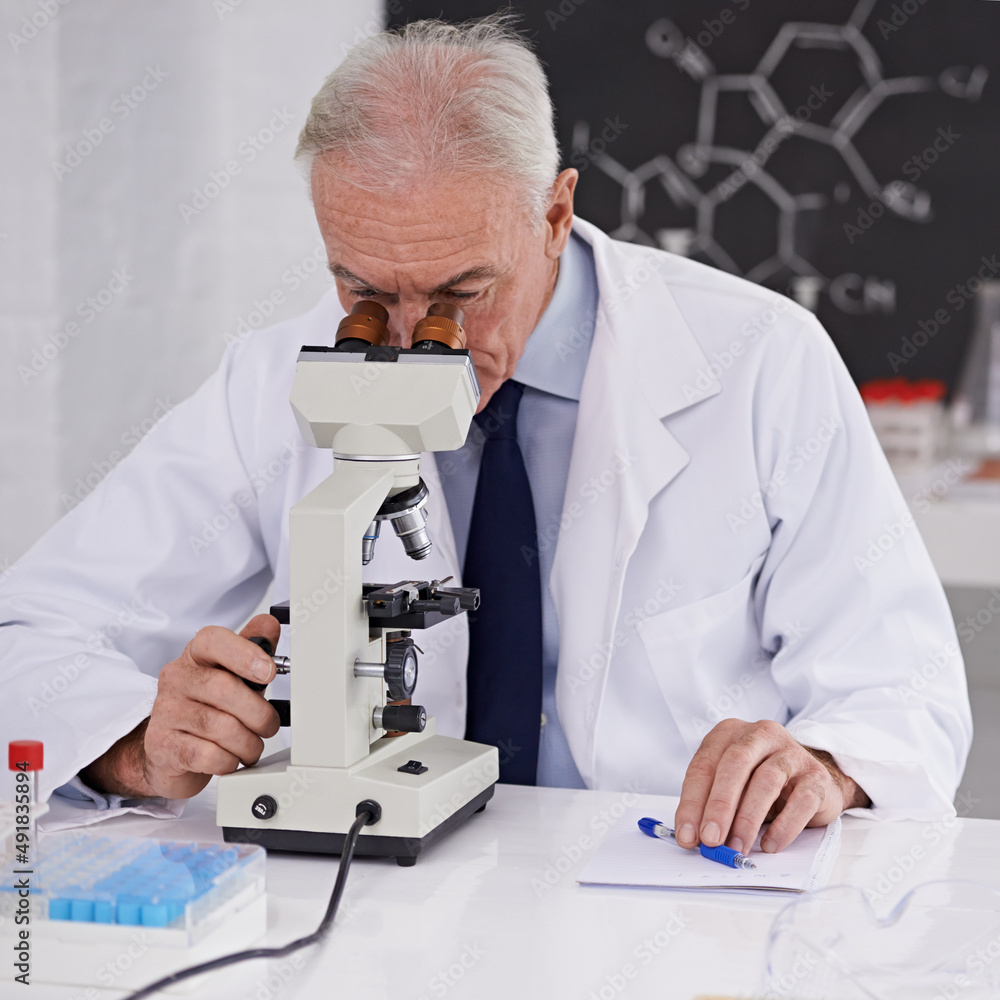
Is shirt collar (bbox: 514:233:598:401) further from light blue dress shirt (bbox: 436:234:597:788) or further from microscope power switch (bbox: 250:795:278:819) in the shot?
microscope power switch (bbox: 250:795:278:819)

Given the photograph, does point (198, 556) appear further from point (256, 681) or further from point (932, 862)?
point (932, 862)

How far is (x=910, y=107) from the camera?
3.95m

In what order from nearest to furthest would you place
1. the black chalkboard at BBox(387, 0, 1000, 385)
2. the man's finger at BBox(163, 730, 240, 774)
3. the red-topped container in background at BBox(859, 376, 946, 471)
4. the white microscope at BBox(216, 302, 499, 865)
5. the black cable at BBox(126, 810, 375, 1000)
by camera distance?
1. the black cable at BBox(126, 810, 375, 1000)
2. the white microscope at BBox(216, 302, 499, 865)
3. the man's finger at BBox(163, 730, 240, 774)
4. the red-topped container in background at BBox(859, 376, 946, 471)
5. the black chalkboard at BBox(387, 0, 1000, 385)

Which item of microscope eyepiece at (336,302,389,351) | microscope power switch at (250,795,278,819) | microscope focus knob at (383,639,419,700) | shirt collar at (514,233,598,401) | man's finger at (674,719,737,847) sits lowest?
microscope power switch at (250,795,278,819)

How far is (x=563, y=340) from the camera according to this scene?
1730 mm

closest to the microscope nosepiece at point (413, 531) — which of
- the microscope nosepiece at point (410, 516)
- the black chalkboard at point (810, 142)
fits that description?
the microscope nosepiece at point (410, 516)

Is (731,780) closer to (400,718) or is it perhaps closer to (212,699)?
(400,718)

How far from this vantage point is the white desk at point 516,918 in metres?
0.88

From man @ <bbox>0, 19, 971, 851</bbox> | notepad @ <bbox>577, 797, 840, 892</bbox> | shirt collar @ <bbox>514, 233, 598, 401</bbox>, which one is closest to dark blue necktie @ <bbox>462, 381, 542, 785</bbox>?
man @ <bbox>0, 19, 971, 851</bbox>

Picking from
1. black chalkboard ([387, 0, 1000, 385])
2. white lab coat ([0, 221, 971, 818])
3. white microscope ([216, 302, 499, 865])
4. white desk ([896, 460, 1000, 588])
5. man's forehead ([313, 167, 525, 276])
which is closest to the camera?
white microscope ([216, 302, 499, 865])

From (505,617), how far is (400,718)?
1.52 ft

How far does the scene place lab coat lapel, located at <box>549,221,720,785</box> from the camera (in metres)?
1.59

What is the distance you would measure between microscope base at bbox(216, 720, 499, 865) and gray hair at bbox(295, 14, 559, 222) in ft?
2.29

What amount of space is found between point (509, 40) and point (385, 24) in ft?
9.36
